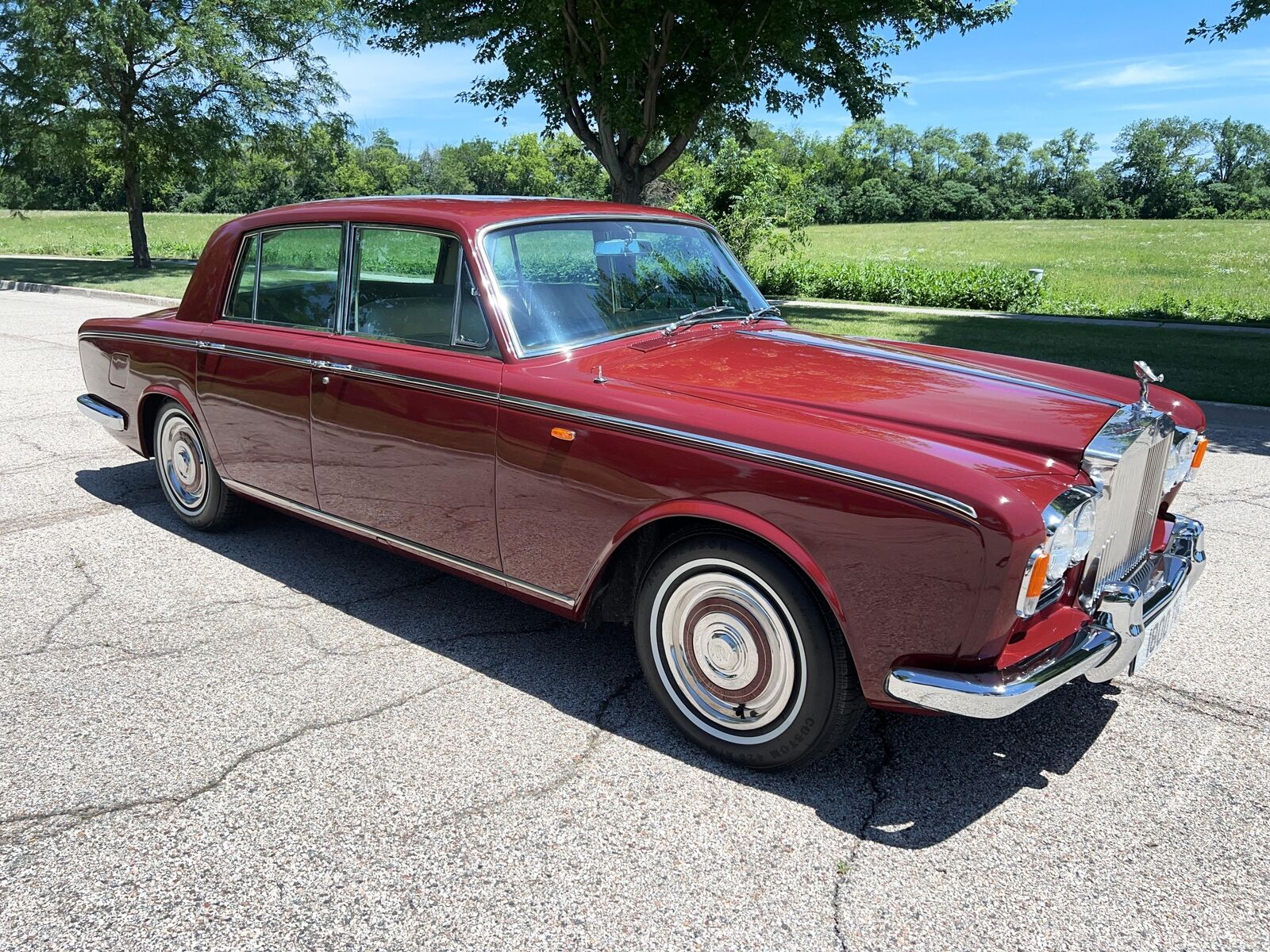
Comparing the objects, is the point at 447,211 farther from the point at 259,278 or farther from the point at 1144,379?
the point at 1144,379

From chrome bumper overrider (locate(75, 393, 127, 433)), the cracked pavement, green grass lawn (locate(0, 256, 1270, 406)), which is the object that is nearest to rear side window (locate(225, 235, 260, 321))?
chrome bumper overrider (locate(75, 393, 127, 433))

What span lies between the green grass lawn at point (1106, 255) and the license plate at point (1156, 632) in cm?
1503

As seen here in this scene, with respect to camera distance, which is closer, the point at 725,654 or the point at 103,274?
the point at 725,654

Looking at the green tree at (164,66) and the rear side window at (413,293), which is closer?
the rear side window at (413,293)

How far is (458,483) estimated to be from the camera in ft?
11.4

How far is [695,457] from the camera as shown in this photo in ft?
9.27

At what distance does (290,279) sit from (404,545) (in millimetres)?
1403

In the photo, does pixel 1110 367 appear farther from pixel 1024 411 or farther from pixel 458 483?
pixel 458 483

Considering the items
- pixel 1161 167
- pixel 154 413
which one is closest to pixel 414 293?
pixel 154 413

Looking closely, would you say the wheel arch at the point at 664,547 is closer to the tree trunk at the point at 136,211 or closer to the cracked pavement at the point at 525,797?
the cracked pavement at the point at 525,797

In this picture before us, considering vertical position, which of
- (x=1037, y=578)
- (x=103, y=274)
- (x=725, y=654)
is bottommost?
(x=103, y=274)

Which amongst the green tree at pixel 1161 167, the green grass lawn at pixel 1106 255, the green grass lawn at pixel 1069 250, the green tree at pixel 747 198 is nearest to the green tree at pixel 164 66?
the green grass lawn at pixel 1069 250

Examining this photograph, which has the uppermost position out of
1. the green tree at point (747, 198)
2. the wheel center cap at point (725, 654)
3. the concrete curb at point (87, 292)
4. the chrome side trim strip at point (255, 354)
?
the green tree at point (747, 198)

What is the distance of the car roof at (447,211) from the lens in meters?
3.60
